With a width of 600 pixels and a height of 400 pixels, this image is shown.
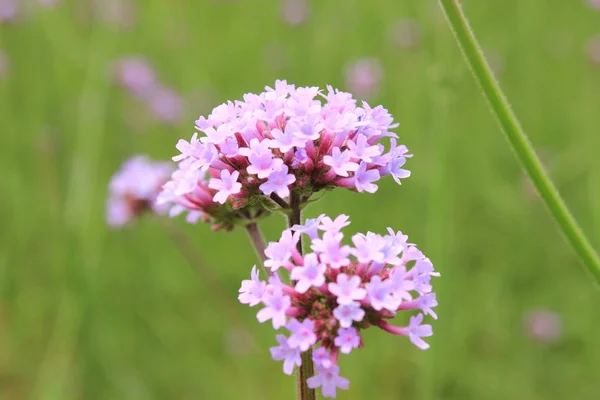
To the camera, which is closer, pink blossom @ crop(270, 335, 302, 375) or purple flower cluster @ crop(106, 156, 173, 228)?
pink blossom @ crop(270, 335, 302, 375)

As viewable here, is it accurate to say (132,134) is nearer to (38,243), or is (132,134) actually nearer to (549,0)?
(38,243)

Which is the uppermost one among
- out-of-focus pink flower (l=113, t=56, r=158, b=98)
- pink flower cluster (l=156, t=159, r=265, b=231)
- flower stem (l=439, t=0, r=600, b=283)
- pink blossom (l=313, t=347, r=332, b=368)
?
out-of-focus pink flower (l=113, t=56, r=158, b=98)

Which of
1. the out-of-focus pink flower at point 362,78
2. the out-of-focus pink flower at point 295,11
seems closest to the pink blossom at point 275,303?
the out-of-focus pink flower at point 362,78

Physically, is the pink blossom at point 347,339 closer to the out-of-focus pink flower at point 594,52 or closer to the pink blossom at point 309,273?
the pink blossom at point 309,273

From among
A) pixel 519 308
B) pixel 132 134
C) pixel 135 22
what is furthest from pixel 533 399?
pixel 135 22

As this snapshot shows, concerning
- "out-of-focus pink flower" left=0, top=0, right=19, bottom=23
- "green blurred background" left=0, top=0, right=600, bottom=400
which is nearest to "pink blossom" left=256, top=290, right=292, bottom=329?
"green blurred background" left=0, top=0, right=600, bottom=400

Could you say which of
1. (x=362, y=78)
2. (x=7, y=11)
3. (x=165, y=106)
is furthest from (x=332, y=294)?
(x=165, y=106)

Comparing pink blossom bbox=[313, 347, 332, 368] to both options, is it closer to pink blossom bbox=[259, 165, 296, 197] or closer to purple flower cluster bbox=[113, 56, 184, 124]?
pink blossom bbox=[259, 165, 296, 197]
